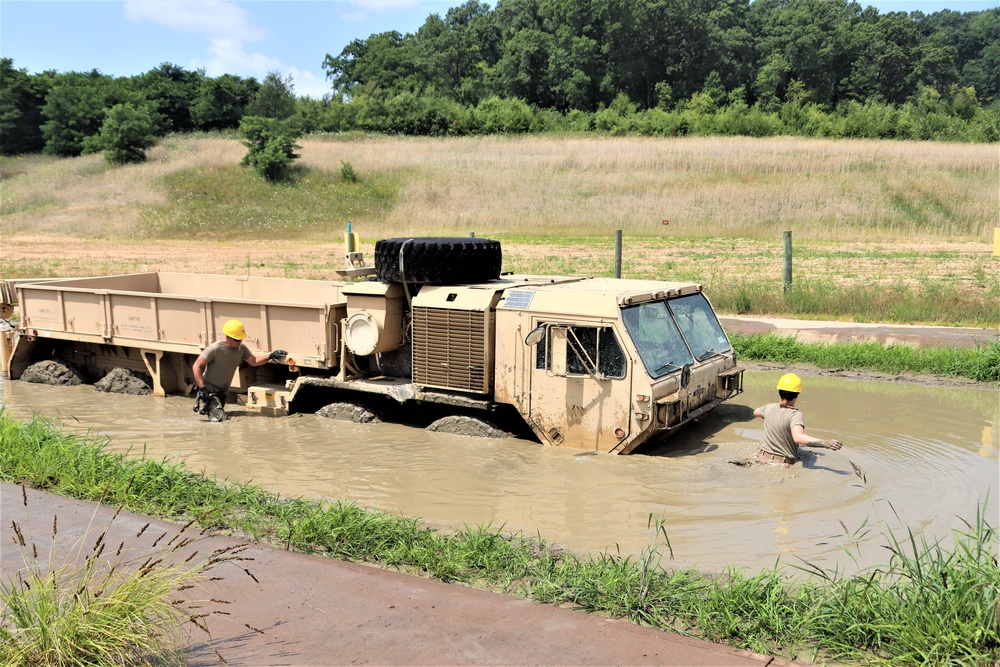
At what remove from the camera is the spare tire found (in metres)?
9.76

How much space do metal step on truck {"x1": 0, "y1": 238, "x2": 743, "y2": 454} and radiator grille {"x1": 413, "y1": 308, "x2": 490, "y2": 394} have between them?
1 cm

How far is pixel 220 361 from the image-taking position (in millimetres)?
10758

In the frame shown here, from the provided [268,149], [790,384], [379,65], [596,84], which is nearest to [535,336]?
[790,384]

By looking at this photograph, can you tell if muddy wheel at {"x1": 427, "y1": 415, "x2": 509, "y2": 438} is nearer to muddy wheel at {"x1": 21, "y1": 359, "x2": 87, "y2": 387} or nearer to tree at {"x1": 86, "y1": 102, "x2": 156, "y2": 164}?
muddy wheel at {"x1": 21, "y1": 359, "x2": 87, "y2": 387}

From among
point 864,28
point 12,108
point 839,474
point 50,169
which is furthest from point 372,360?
point 864,28

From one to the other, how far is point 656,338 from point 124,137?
48.8 meters

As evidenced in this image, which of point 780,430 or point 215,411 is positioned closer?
point 780,430

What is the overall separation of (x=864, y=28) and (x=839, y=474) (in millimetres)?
81166

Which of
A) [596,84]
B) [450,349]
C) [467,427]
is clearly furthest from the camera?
[596,84]

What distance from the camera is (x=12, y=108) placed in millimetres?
61031

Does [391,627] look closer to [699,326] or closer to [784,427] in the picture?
[784,427]

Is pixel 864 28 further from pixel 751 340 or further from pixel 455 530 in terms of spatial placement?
pixel 455 530

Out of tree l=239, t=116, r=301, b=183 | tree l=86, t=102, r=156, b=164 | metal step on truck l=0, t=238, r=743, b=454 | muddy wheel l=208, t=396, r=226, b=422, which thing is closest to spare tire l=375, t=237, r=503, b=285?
metal step on truck l=0, t=238, r=743, b=454

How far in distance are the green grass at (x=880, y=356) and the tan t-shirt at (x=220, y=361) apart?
753 cm
